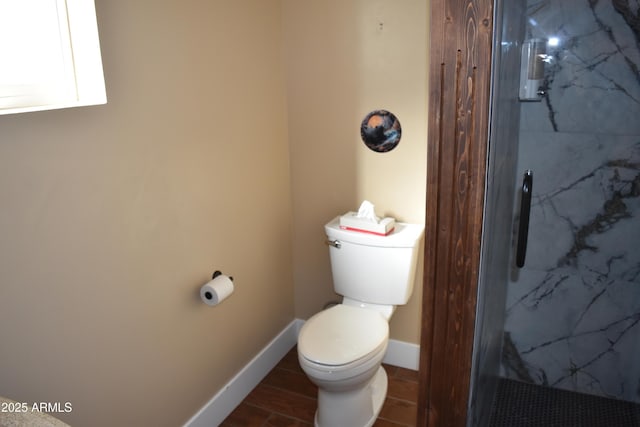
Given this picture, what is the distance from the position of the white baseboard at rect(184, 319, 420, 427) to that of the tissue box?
689 mm

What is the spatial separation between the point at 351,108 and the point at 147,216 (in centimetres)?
113

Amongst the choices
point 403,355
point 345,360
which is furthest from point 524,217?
point 403,355

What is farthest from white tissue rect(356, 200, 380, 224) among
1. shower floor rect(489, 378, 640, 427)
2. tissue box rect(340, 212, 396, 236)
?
shower floor rect(489, 378, 640, 427)

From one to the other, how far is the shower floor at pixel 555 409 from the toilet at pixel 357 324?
0.54 metres

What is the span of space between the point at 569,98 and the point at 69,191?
74.4 inches

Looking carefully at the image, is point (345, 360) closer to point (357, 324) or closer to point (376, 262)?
point (357, 324)

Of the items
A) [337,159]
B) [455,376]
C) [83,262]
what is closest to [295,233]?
[337,159]

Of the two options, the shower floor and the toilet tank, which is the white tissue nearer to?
the toilet tank

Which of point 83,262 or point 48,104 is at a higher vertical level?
point 48,104

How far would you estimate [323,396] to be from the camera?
2.28m

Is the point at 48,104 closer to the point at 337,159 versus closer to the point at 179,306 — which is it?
the point at 179,306

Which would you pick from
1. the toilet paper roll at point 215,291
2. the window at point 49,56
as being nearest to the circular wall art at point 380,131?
the toilet paper roll at point 215,291

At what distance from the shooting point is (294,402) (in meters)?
2.52

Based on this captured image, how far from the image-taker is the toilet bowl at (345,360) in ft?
6.84
